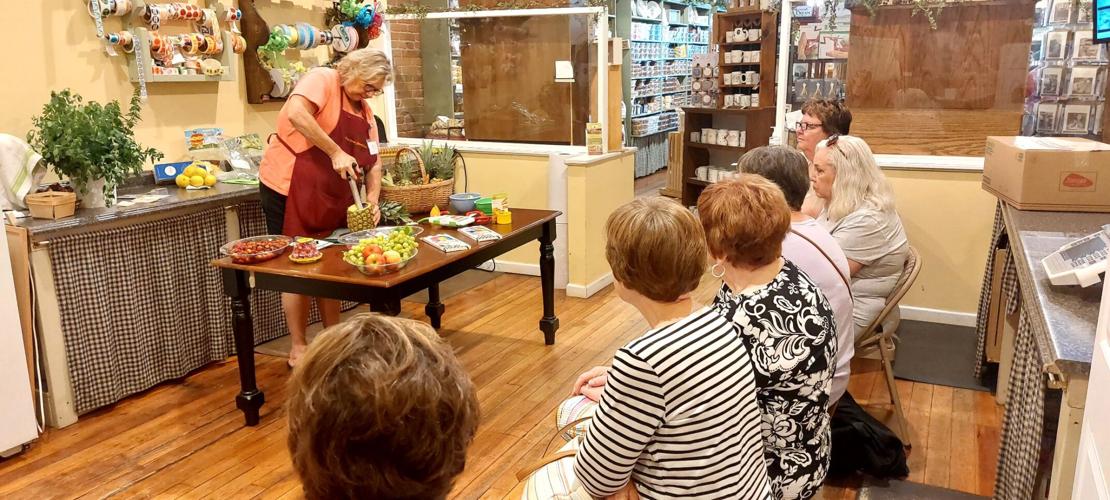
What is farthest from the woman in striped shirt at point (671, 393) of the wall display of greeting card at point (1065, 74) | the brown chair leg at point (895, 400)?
the wall display of greeting card at point (1065, 74)

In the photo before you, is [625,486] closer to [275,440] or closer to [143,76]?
[275,440]

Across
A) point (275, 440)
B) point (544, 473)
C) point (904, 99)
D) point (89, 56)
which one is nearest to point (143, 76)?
point (89, 56)

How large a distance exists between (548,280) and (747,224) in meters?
2.26

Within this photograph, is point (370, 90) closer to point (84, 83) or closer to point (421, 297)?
point (84, 83)

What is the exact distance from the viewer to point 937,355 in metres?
3.72

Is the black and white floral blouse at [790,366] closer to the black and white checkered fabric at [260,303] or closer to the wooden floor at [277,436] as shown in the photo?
the wooden floor at [277,436]

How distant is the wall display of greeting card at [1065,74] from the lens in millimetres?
3748

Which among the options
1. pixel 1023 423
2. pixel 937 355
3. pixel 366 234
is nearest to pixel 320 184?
pixel 366 234

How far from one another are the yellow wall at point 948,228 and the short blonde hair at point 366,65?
257 cm

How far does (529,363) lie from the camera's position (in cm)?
373

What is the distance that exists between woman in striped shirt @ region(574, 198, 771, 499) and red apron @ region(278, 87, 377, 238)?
2181 millimetres

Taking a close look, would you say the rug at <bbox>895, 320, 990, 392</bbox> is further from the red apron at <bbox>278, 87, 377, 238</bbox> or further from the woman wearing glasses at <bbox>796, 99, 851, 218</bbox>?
the red apron at <bbox>278, 87, 377, 238</bbox>

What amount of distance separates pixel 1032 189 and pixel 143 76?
3862 millimetres

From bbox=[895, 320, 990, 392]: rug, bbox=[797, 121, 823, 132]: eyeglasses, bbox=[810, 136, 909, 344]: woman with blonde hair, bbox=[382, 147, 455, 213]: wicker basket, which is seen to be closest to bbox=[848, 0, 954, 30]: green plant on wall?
bbox=[797, 121, 823, 132]: eyeglasses
